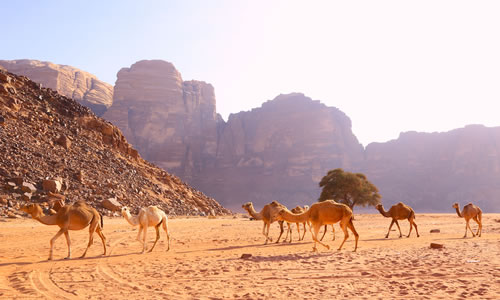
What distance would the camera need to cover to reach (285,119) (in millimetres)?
154000

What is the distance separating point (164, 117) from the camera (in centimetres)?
14600

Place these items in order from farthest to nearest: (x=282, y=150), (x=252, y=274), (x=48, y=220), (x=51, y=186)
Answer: (x=282, y=150) → (x=51, y=186) → (x=48, y=220) → (x=252, y=274)

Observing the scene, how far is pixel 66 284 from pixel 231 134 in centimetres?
14896

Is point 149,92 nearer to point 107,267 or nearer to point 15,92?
point 15,92

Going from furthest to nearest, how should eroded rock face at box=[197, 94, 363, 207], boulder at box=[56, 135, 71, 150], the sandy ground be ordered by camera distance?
1. eroded rock face at box=[197, 94, 363, 207]
2. boulder at box=[56, 135, 71, 150]
3. the sandy ground

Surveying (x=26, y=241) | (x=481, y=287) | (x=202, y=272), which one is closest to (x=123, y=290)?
(x=202, y=272)

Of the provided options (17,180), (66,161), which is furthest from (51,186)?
(66,161)

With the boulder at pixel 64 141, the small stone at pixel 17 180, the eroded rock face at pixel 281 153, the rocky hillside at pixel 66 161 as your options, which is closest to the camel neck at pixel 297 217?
the rocky hillside at pixel 66 161

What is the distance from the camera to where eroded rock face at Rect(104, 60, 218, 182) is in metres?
139

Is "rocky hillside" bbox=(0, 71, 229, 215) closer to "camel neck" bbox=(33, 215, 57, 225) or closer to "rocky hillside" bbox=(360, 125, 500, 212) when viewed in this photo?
"camel neck" bbox=(33, 215, 57, 225)

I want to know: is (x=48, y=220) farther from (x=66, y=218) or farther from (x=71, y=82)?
(x=71, y=82)

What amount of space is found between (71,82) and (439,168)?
154943mm

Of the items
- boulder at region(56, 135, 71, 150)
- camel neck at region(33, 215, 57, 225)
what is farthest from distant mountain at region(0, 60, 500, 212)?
camel neck at region(33, 215, 57, 225)

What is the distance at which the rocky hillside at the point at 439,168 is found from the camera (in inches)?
4993
